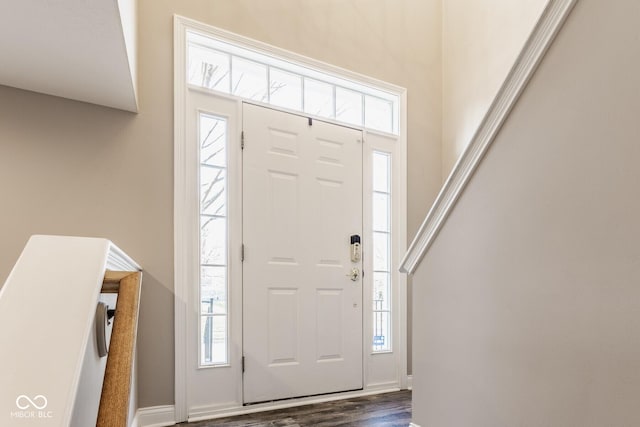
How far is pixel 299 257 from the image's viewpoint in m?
3.19

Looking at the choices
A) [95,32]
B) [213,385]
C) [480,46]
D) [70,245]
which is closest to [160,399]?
[213,385]

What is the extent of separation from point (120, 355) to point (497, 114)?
1491mm

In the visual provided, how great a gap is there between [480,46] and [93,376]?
12.0ft

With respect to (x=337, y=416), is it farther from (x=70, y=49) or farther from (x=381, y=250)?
(x=70, y=49)

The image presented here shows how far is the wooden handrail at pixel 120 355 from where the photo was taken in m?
0.67

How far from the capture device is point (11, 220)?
7.50ft

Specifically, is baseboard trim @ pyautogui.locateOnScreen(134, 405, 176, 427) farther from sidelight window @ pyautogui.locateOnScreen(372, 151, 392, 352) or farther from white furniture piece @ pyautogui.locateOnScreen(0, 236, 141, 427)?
white furniture piece @ pyautogui.locateOnScreen(0, 236, 141, 427)

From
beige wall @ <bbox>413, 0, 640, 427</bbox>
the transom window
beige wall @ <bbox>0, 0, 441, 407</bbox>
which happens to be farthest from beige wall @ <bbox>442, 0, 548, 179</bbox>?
beige wall @ <bbox>413, 0, 640, 427</bbox>

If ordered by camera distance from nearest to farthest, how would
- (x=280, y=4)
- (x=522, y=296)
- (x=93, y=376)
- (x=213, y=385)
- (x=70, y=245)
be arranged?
(x=70, y=245) < (x=93, y=376) < (x=522, y=296) < (x=213, y=385) < (x=280, y=4)

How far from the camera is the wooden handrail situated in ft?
2.20

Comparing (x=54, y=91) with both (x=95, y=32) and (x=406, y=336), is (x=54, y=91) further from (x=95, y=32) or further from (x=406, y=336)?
(x=406, y=336)

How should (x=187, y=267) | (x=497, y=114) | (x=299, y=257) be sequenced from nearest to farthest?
(x=497, y=114) < (x=187, y=267) < (x=299, y=257)

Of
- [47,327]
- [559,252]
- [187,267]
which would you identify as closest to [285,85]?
[187,267]

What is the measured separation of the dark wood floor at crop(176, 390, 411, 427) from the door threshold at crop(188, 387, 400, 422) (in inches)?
A: 1.9
